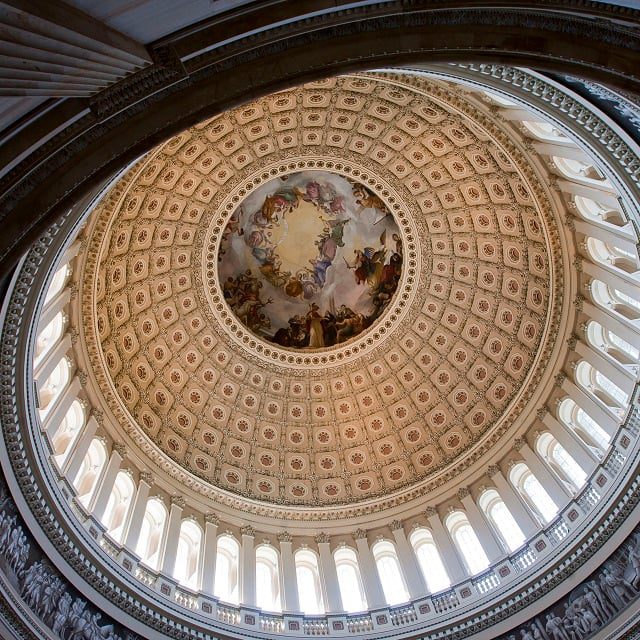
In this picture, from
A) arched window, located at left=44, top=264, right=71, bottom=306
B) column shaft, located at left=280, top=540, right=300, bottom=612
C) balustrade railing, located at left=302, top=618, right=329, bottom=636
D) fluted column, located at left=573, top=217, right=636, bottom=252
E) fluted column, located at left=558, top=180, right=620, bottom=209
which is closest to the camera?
fluted column, located at left=558, top=180, right=620, bottom=209

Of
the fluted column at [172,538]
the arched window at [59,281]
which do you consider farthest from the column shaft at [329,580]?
the arched window at [59,281]

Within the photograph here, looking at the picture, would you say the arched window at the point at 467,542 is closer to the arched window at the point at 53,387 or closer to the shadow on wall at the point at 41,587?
the shadow on wall at the point at 41,587

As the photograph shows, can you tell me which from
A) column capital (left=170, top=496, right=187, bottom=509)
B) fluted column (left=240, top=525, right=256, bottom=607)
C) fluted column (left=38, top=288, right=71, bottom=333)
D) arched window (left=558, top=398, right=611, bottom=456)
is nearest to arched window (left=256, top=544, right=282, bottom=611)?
fluted column (left=240, top=525, right=256, bottom=607)

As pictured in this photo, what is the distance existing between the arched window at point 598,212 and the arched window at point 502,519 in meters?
9.68

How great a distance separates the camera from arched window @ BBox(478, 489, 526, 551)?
68.0 feet

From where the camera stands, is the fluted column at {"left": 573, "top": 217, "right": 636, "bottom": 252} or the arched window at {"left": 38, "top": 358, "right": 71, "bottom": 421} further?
the arched window at {"left": 38, "top": 358, "right": 71, "bottom": 421}

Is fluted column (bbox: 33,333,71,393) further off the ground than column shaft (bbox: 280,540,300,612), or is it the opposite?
fluted column (bbox: 33,333,71,393)

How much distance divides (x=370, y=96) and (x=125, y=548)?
16837 mm

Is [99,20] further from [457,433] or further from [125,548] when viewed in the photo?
[457,433]

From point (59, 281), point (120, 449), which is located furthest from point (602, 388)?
point (59, 281)

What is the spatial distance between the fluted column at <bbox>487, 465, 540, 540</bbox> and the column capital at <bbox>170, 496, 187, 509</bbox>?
34.8ft

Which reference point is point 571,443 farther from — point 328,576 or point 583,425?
point 328,576

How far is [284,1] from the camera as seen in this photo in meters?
8.95

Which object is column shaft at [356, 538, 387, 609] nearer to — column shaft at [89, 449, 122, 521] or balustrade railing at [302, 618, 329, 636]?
balustrade railing at [302, 618, 329, 636]
